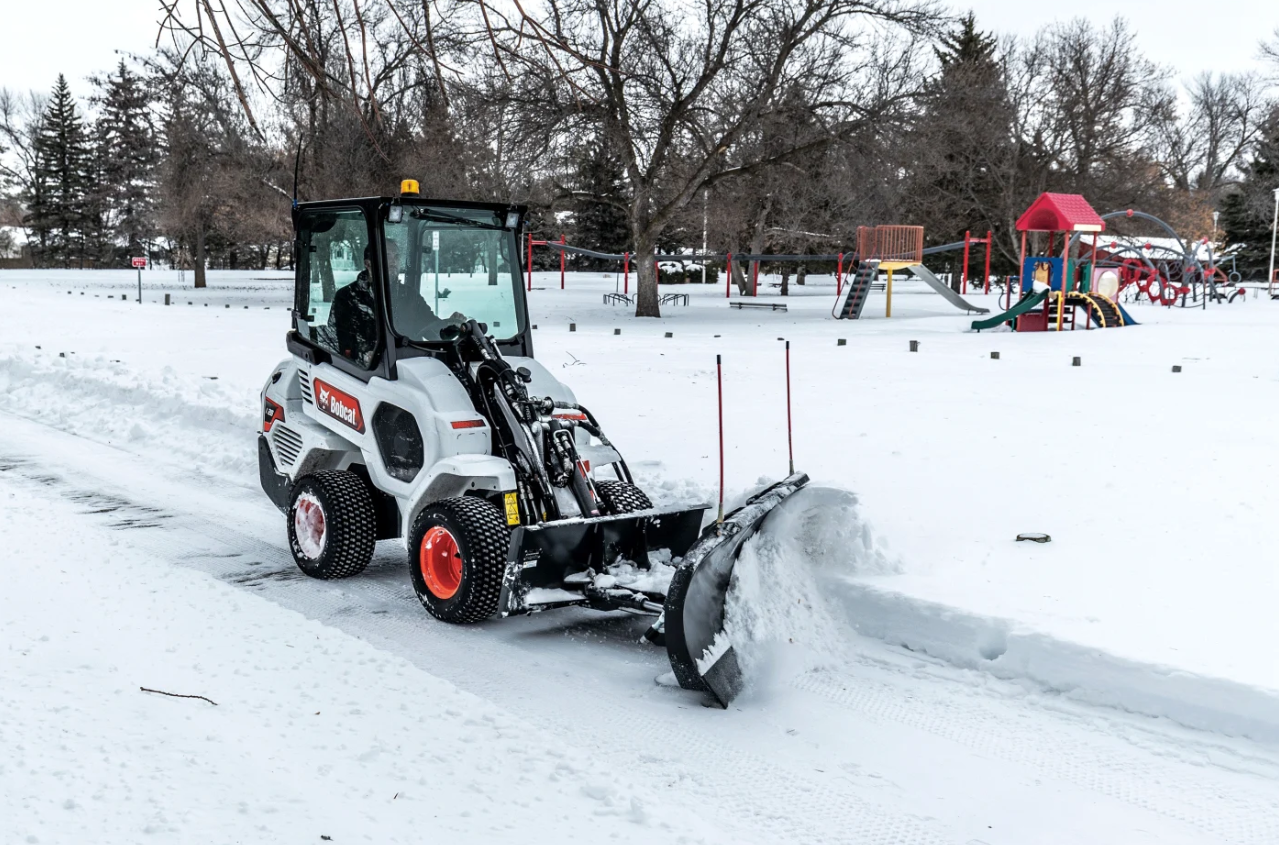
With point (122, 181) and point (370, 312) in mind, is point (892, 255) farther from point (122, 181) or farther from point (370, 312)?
point (122, 181)

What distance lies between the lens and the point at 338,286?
6371mm

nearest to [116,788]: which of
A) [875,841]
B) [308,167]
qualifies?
[875,841]

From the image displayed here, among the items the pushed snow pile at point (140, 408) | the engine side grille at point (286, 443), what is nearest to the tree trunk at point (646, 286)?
the pushed snow pile at point (140, 408)

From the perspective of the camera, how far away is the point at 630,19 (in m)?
23.0

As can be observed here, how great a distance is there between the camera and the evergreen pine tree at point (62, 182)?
5756cm

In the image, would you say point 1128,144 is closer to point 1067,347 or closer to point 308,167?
point 1067,347

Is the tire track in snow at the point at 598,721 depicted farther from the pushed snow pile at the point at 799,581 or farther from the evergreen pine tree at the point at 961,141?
the evergreen pine tree at the point at 961,141

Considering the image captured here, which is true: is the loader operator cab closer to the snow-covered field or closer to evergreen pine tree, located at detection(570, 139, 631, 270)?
the snow-covered field

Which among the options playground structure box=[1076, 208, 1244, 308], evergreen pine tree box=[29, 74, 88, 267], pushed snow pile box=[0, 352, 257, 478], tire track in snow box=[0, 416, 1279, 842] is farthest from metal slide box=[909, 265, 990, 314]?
evergreen pine tree box=[29, 74, 88, 267]

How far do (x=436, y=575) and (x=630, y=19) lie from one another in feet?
65.2

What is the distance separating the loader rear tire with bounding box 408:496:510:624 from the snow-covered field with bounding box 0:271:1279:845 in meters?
0.16

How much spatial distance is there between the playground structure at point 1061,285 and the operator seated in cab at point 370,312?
58.1ft

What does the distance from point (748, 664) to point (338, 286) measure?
10.7 ft

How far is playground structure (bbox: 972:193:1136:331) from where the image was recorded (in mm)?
22047
